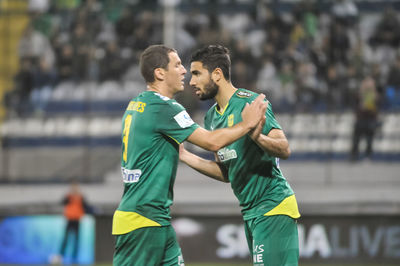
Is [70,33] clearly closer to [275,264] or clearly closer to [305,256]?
[305,256]

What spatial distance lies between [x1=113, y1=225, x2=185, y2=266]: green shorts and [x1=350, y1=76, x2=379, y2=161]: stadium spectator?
813 centimetres

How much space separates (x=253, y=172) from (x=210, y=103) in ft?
28.3

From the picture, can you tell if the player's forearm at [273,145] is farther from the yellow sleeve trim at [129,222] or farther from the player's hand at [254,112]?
the yellow sleeve trim at [129,222]

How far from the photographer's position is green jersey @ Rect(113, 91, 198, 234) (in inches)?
202

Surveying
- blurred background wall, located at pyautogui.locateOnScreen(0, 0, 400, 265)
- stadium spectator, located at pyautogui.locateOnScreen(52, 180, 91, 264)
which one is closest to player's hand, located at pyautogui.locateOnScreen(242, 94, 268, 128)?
blurred background wall, located at pyautogui.locateOnScreen(0, 0, 400, 265)

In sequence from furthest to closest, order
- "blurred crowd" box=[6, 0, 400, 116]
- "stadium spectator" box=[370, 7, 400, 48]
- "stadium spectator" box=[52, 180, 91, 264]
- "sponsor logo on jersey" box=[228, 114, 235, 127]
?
"stadium spectator" box=[370, 7, 400, 48] < "blurred crowd" box=[6, 0, 400, 116] < "stadium spectator" box=[52, 180, 91, 264] < "sponsor logo on jersey" box=[228, 114, 235, 127]

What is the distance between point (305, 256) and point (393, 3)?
6.22m

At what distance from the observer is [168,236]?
5.16 m

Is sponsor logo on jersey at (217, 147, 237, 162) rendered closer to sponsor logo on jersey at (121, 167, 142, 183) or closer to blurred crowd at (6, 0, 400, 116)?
sponsor logo on jersey at (121, 167, 142, 183)

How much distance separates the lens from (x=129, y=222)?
5117mm

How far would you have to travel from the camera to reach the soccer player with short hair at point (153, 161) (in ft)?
16.7

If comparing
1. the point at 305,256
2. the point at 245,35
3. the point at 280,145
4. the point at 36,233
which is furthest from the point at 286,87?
the point at 280,145

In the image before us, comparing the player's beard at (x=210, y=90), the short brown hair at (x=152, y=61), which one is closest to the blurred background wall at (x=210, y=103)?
the player's beard at (x=210, y=90)

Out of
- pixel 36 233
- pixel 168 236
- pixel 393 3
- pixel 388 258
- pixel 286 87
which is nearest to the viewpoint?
pixel 168 236
